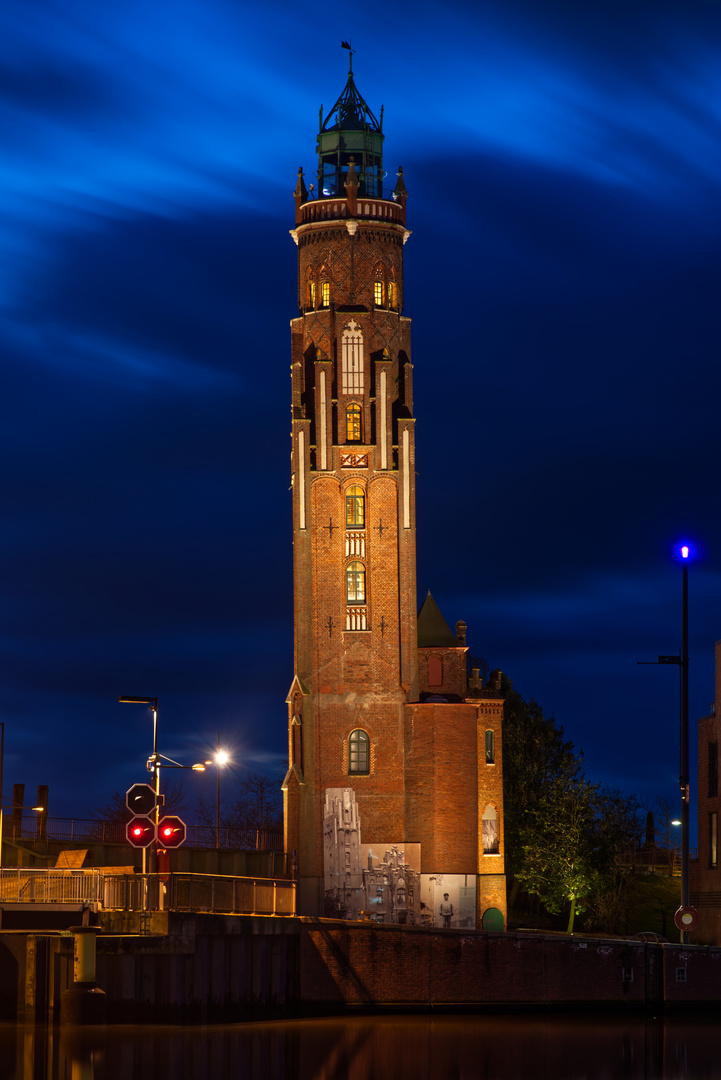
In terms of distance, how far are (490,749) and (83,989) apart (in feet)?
120

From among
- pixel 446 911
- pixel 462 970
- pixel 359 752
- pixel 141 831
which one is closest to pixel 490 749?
pixel 359 752

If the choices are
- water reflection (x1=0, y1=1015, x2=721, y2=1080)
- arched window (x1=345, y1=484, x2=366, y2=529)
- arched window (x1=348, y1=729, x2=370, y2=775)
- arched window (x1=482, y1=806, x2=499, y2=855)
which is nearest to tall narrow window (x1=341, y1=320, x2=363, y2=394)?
arched window (x1=345, y1=484, x2=366, y2=529)

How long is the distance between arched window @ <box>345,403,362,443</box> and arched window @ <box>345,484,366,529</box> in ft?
8.50

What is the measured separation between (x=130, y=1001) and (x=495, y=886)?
32145 millimetres

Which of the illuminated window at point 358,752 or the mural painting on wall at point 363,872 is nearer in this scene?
the mural painting on wall at point 363,872

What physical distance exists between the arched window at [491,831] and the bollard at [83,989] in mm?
34073

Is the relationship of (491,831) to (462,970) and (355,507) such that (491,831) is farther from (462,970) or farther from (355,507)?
(462,970)

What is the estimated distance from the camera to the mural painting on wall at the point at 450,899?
3253 inches

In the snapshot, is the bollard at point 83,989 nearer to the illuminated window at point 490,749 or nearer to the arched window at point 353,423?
the illuminated window at point 490,749

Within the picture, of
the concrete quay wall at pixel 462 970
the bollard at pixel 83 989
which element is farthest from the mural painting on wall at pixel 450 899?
the bollard at pixel 83 989

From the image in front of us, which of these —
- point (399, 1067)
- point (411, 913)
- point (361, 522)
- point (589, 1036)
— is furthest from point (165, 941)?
point (361, 522)

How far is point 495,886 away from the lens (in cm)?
8438

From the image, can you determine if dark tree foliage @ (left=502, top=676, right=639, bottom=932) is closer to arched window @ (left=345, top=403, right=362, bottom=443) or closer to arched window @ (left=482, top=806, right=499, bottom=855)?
arched window @ (left=482, top=806, right=499, bottom=855)

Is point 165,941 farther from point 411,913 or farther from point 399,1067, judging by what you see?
point 411,913
